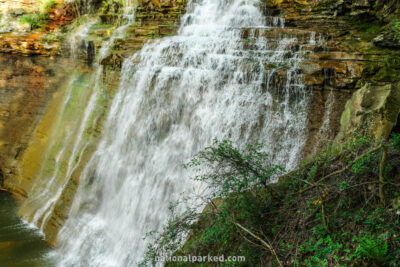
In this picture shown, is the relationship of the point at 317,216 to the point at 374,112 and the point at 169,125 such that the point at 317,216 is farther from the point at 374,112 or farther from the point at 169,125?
the point at 169,125

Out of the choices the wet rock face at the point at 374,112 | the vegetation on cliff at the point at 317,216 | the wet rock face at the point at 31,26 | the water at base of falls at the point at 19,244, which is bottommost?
the water at base of falls at the point at 19,244

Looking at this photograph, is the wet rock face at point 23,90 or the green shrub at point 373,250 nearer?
the green shrub at point 373,250

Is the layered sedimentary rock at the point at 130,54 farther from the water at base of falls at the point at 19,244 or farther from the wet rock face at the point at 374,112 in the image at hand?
the water at base of falls at the point at 19,244

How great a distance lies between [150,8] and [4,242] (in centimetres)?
952

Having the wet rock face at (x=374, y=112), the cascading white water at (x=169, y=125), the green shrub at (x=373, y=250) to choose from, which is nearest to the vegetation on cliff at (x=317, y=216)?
the green shrub at (x=373, y=250)

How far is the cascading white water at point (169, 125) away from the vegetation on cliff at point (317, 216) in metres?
2.15

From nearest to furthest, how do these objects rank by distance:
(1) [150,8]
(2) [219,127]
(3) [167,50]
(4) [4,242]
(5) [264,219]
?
(5) [264,219] < (2) [219,127] < (4) [4,242] < (3) [167,50] < (1) [150,8]

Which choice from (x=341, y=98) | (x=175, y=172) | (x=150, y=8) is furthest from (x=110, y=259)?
(x=150, y=8)

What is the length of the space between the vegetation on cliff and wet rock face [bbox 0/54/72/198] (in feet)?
32.1

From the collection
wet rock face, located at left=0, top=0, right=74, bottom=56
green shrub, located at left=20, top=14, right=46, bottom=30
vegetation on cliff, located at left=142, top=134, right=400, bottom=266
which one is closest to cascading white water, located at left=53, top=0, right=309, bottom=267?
vegetation on cliff, located at left=142, top=134, right=400, bottom=266

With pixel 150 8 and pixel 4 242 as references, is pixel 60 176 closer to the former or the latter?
pixel 4 242

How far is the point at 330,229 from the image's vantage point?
3.36 m

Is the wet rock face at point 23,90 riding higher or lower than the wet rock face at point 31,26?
lower

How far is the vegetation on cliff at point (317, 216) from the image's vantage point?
3.03m
